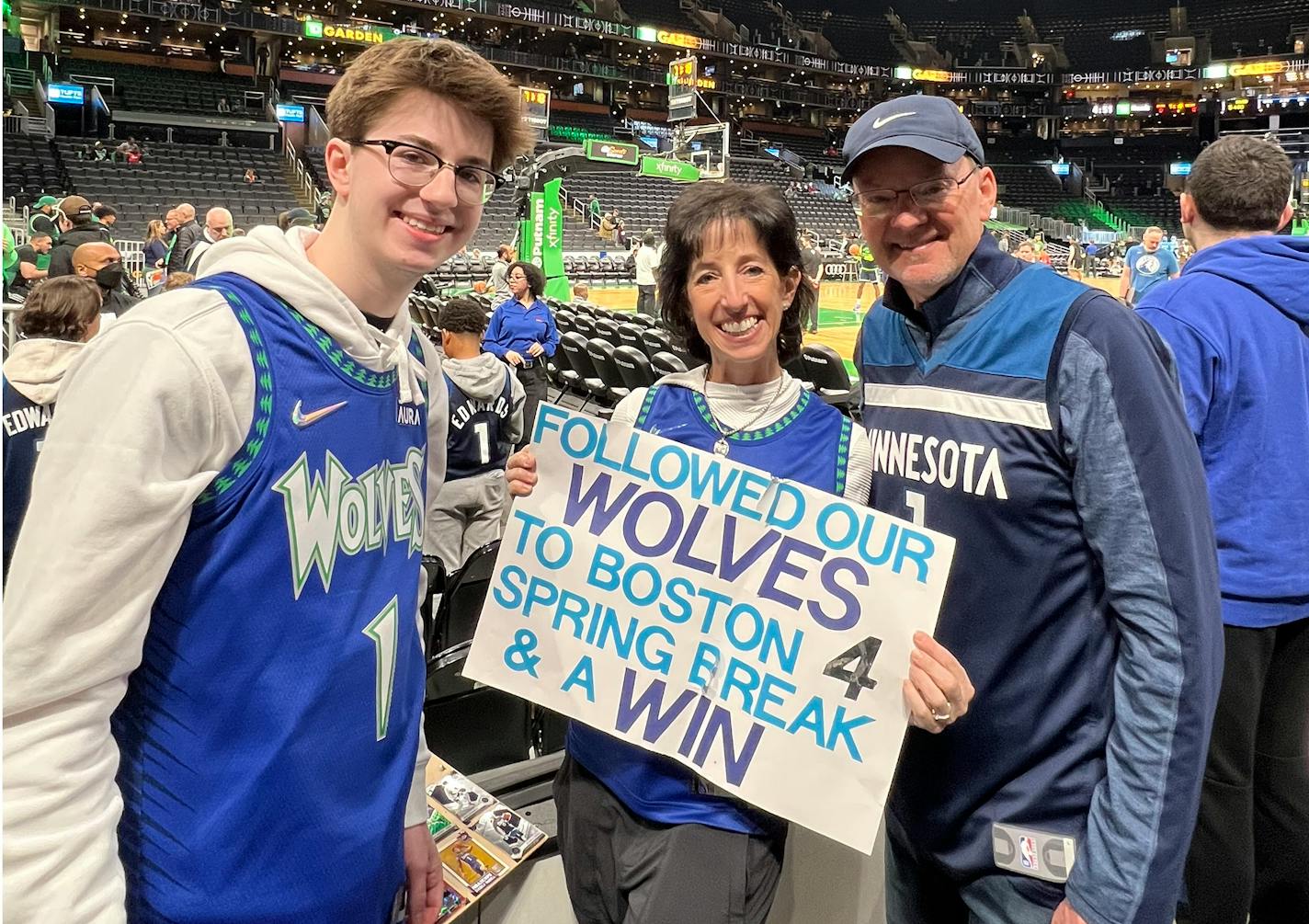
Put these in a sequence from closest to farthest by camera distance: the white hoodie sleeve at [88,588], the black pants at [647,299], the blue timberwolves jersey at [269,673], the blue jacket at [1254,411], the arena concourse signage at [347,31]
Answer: the white hoodie sleeve at [88,588], the blue timberwolves jersey at [269,673], the blue jacket at [1254,411], the black pants at [647,299], the arena concourse signage at [347,31]

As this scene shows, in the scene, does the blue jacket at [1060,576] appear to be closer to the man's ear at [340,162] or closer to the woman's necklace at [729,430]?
the woman's necklace at [729,430]

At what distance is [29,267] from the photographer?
21.5ft

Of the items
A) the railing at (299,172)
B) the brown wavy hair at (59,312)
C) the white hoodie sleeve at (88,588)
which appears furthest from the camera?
the railing at (299,172)

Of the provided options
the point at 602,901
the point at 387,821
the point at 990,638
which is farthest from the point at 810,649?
the point at 387,821

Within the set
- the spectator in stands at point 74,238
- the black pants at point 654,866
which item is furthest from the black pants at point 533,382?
the black pants at point 654,866

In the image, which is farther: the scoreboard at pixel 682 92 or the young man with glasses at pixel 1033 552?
the scoreboard at pixel 682 92

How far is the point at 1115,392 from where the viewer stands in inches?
38.6

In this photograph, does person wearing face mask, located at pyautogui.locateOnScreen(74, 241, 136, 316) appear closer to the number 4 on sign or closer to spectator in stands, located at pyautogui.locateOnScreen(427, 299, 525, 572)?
spectator in stands, located at pyautogui.locateOnScreen(427, 299, 525, 572)

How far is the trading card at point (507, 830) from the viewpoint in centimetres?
140

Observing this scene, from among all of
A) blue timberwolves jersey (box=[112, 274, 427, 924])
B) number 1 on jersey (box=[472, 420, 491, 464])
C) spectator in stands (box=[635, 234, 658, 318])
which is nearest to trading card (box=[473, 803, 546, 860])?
blue timberwolves jersey (box=[112, 274, 427, 924])

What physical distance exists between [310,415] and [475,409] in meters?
2.58

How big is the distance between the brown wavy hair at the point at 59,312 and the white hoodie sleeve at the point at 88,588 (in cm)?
206

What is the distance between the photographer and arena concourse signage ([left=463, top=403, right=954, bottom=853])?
1.11 m

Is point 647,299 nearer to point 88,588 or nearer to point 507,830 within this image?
point 507,830
